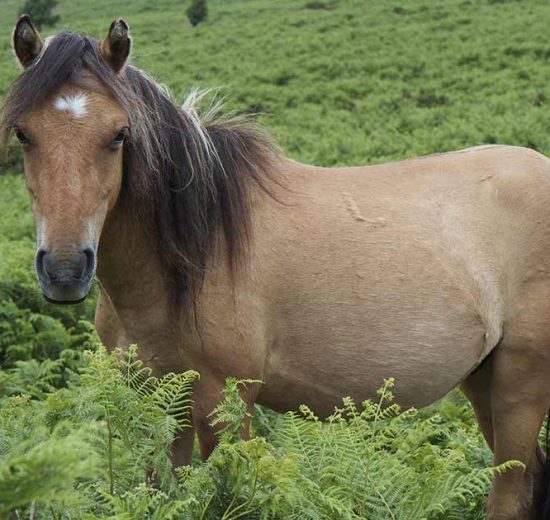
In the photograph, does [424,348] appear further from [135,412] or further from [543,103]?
[543,103]

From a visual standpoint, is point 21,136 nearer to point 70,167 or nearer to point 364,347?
point 70,167

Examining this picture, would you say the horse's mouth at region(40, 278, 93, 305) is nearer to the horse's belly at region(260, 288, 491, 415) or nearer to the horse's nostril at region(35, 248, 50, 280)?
the horse's nostril at region(35, 248, 50, 280)

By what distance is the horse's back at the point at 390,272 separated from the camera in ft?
11.2

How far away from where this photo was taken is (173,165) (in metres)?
3.28

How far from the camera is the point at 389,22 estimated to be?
3009 cm

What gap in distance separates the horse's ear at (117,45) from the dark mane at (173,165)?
0.03 m

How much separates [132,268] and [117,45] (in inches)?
35.0

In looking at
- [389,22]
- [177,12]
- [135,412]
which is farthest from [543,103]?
[177,12]

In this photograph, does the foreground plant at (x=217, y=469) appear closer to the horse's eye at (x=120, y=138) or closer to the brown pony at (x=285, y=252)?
the brown pony at (x=285, y=252)

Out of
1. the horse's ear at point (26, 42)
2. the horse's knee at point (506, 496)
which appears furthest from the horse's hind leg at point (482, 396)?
the horse's ear at point (26, 42)

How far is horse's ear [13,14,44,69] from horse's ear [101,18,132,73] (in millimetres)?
250

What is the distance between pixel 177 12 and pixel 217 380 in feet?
136

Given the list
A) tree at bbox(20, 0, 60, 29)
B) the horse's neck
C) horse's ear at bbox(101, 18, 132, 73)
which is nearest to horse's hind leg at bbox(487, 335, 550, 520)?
the horse's neck

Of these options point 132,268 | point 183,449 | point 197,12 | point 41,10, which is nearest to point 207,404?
point 183,449
